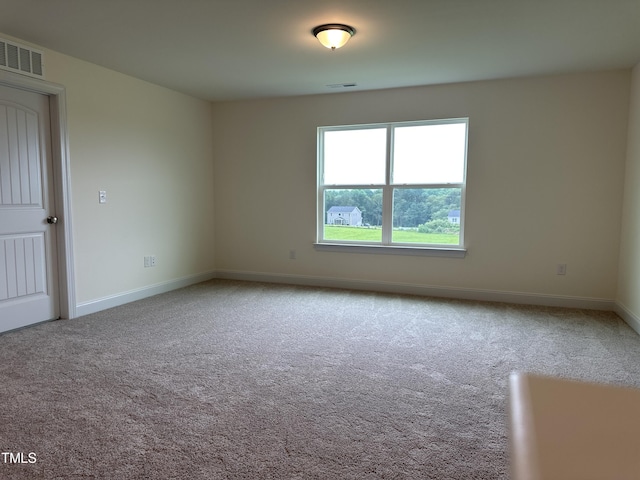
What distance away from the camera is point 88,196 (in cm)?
394

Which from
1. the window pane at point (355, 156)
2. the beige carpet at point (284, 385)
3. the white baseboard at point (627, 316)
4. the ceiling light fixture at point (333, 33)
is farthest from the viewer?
the window pane at point (355, 156)

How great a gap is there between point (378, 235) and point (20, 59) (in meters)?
3.95

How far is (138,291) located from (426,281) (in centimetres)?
339

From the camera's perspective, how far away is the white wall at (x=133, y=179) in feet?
12.7

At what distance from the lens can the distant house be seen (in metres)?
5.16

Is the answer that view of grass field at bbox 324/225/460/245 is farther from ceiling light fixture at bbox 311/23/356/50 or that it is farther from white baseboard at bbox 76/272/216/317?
ceiling light fixture at bbox 311/23/356/50

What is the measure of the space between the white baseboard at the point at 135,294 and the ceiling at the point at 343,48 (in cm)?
238

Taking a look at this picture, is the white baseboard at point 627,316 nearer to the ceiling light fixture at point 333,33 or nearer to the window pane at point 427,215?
the window pane at point 427,215

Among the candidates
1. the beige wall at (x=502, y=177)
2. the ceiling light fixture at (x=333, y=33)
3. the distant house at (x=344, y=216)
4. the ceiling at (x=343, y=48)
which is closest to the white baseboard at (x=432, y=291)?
the beige wall at (x=502, y=177)

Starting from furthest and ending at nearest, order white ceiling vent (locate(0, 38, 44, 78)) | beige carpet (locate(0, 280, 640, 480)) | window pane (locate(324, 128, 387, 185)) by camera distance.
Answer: window pane (locate(324, 128, 387, 185)), white ceiling vent (locate(0, 38, 44, 78)), beige carpet (locate(0, 280, 640, 480))

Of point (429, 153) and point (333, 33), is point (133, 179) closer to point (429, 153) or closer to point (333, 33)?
point (333, 33)

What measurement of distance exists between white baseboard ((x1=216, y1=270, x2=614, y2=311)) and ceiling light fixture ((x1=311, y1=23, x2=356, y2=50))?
2.90m

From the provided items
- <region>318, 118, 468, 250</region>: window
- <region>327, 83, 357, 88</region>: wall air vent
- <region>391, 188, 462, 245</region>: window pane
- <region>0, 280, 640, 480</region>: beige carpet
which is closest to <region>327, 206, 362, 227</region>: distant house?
<region>318, 118, 468, 250</region>: window

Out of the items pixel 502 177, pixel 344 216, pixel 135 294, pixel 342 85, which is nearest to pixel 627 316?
pixel 502 177
